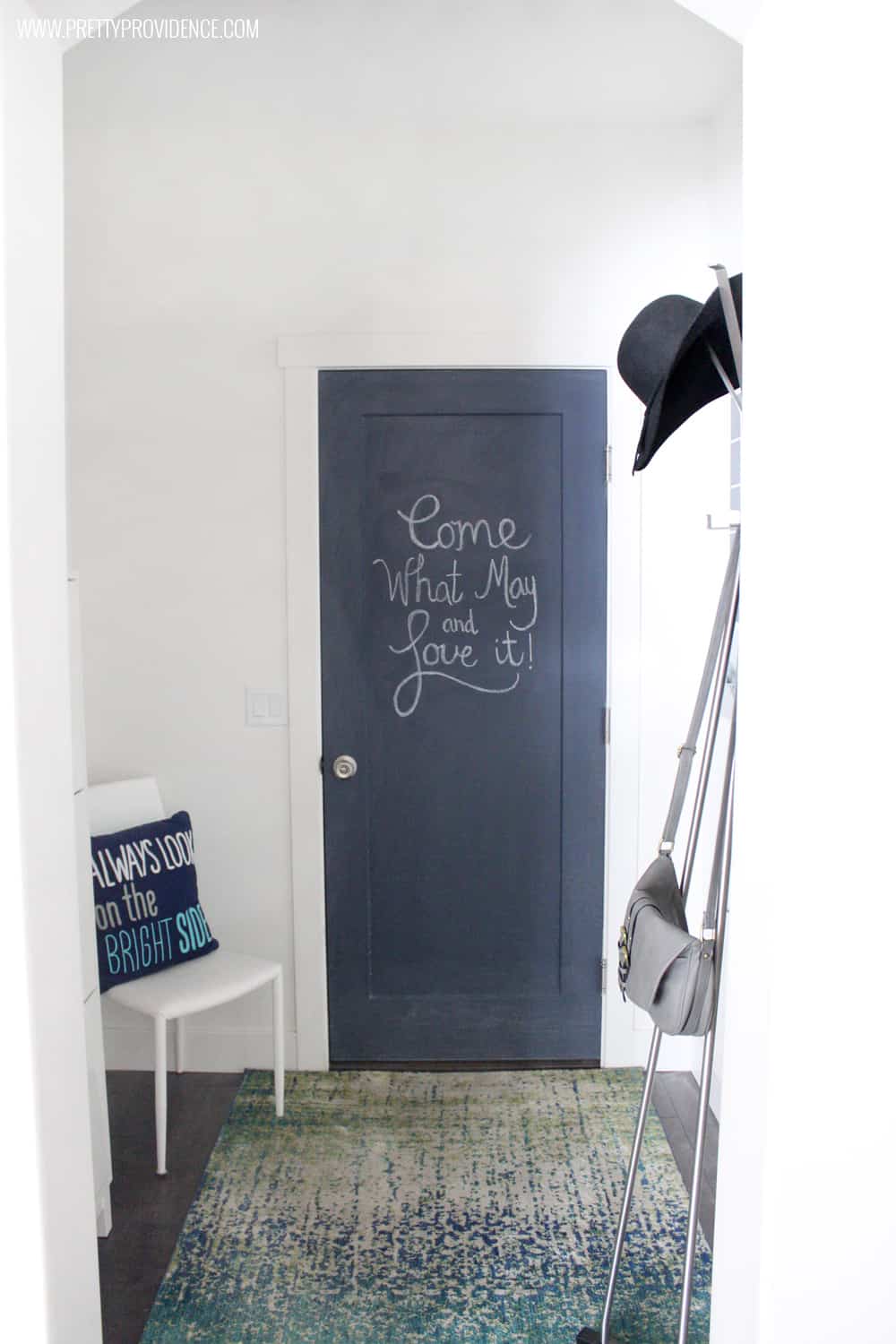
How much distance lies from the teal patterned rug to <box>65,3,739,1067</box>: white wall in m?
0.70

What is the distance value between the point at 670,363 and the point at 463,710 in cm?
147

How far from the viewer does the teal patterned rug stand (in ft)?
6.38

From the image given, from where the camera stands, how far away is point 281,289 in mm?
2771

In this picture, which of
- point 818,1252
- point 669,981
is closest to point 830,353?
point 669,981

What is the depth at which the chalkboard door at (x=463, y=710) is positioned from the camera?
9.25ft

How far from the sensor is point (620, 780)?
9.50 feet

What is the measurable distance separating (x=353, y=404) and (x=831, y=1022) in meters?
2.13

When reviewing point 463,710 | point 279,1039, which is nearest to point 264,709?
point 463,710

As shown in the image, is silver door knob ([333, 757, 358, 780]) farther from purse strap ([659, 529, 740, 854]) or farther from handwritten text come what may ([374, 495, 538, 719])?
purse strap ([659, 529, 740, 854])

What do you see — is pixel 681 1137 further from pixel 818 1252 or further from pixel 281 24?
pixel 281 24

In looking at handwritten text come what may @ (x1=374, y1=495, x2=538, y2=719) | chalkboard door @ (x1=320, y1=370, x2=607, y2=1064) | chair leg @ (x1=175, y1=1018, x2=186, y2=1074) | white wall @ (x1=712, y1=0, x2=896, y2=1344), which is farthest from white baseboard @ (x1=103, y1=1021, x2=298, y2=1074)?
white wall @ (x1=712, y1=0, x2=896, y2=1344)

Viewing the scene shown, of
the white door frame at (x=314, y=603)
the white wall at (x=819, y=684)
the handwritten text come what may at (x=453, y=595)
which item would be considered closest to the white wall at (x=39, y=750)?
the white wall at (x=819, y=684)

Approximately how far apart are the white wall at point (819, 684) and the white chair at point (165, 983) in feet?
5.15

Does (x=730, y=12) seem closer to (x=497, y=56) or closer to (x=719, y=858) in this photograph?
(x=719, y=858)
